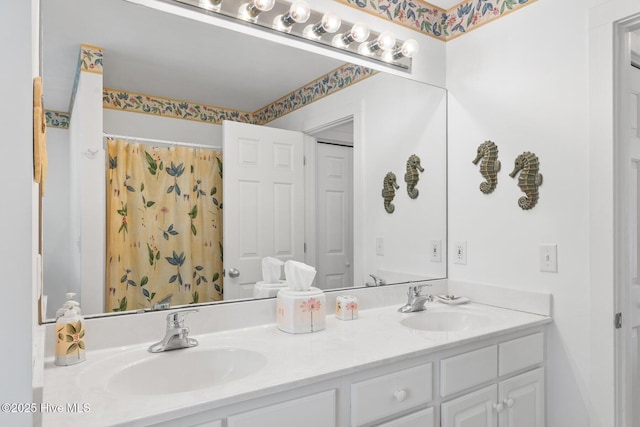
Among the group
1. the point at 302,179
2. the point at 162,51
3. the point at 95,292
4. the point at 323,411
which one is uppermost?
the point at 162,51

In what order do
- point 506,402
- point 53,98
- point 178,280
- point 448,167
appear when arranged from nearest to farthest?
point 53,98
point 178,280
point 506,402
point 448,167

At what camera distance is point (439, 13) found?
2.15 m

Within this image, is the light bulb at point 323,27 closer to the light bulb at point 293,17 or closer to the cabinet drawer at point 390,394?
the light bulb at point 293,17

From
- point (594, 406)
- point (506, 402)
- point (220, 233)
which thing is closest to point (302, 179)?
point (220, 233)

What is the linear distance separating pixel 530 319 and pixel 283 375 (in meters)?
1.15

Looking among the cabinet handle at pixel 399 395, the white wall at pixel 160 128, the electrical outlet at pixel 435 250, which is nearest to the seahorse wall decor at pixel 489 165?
the electrical outlet at pixel 435 250

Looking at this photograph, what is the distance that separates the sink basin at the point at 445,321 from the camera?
1.77 meters

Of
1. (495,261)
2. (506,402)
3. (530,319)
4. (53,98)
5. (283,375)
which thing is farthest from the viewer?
(495,261)

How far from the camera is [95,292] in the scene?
1.29 m

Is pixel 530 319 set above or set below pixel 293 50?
below

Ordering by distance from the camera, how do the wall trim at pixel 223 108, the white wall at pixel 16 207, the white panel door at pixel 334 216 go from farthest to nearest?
the white panel door at pixel 334 216
the wall trim at pixel 223 108
the white wall at pixel 16 207

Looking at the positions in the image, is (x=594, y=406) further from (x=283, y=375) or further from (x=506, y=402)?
(x=283, y=375)

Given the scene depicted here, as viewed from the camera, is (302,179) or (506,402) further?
(302,179)

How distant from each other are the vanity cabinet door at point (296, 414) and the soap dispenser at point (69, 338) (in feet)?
1.71
